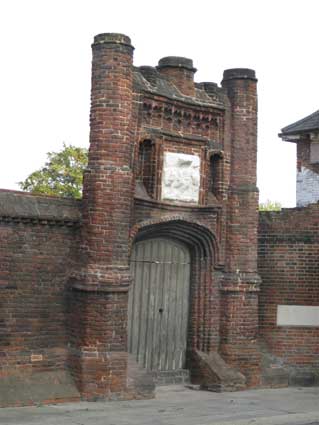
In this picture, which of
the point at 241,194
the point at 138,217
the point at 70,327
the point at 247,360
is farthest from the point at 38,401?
the point at 241,194

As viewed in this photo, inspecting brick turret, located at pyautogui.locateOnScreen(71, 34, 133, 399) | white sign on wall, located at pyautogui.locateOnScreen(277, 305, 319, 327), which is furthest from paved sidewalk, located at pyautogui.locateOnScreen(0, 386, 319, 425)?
white sign on wall, located at pyautogui.locateOnScreen(277, 305, 319, 327)

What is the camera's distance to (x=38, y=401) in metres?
12.2

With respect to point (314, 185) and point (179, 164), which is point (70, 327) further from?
point (314, 185)

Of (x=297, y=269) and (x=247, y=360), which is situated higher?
(x=297, y=269)

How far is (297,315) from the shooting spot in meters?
16.2

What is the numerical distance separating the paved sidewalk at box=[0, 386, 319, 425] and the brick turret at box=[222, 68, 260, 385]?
43.2 inches

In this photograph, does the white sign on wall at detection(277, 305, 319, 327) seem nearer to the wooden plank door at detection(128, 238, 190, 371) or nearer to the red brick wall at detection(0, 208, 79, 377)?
the wooden plank door at detection(128, 238, 190, 371)

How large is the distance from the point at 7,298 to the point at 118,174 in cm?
293

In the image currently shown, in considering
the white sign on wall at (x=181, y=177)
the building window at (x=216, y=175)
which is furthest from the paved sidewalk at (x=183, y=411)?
the building window at (x=216, y=175)

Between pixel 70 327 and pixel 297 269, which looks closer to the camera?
pixel 70 327

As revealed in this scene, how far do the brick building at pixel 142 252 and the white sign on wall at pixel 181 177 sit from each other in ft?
0.08

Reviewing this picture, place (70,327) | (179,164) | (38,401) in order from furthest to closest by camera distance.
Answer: (179,164) → (70,327) → (38,401)

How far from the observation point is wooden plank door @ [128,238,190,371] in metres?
14.3

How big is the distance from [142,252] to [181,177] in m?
1.67
